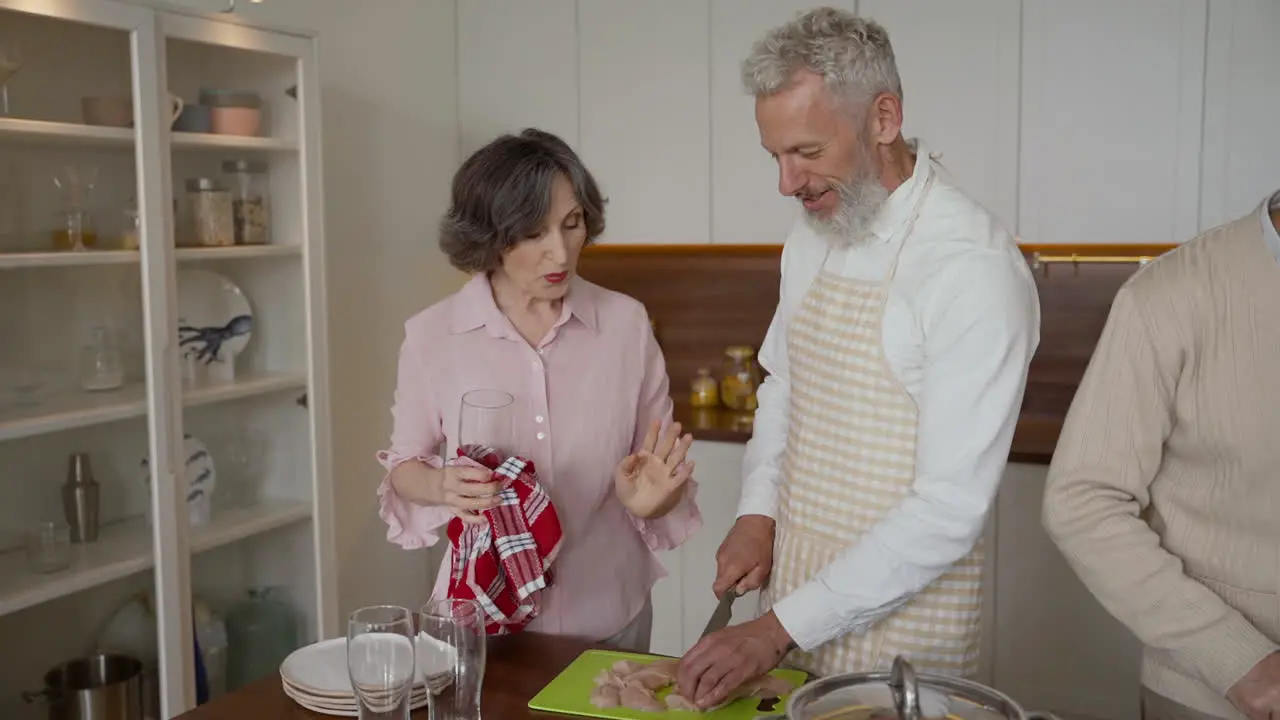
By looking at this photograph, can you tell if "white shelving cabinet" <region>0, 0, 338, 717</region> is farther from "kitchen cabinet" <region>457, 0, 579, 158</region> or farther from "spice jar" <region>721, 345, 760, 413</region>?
"spice jar" <region>721, 345, 760, 413</region>

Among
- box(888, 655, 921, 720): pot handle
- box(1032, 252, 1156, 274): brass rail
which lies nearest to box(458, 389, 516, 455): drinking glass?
box(888, 655, 921, 720): pot handle

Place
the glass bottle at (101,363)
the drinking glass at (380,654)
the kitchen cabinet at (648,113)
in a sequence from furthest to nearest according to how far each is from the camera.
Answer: the kitchen cabinet at (648,113), the glass bottle at (101,363), the drinking glass at (380,654)

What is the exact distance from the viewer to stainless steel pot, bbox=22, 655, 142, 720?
2.60 metres

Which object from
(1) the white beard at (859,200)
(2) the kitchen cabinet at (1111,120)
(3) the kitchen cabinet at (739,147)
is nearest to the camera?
→ (1) the white beard at (859,200)

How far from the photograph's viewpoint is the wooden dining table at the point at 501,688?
1573mm

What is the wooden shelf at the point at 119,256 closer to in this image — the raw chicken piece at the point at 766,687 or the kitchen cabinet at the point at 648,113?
the kitchen cabinet at the point at 648,113

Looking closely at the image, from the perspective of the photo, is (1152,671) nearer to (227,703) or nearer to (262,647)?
(227,703)

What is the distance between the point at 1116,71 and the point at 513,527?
92.2 inches

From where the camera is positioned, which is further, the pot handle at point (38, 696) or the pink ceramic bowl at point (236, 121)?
the pink ceramic bowl at point (236, 121)

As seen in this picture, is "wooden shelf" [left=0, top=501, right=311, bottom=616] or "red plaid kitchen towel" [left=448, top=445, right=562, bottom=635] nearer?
"red plaid kitchen towel" [left=448, top=445, right=562, bottom=635]

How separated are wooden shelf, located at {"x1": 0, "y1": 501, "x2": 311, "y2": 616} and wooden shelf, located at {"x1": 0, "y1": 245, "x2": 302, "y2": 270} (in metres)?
0.60

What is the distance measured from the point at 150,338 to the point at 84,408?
8.0 inches

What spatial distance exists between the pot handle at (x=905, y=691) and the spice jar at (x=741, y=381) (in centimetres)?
270

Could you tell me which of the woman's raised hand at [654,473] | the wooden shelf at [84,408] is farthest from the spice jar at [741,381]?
the woman's raised hand at [654,473]
